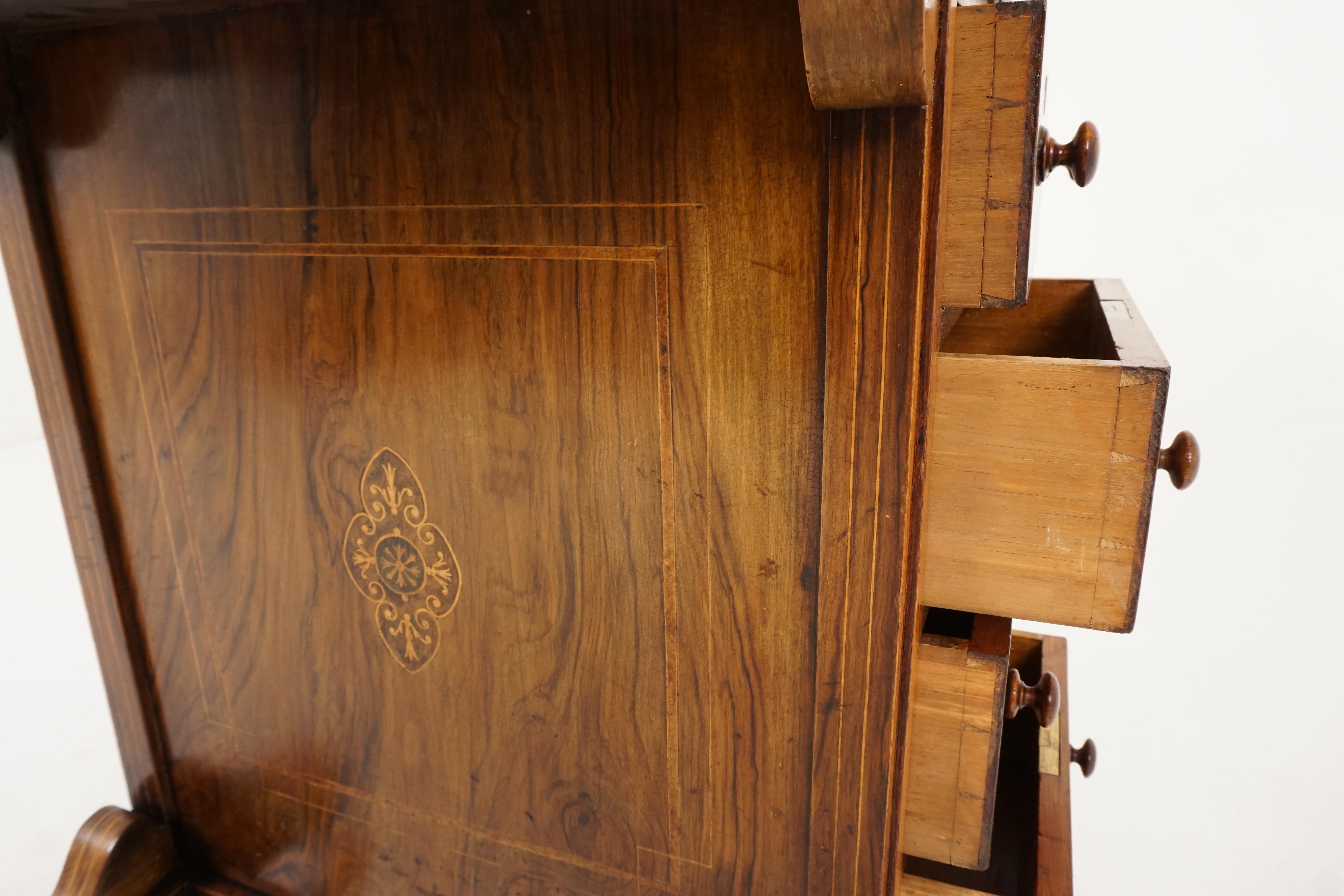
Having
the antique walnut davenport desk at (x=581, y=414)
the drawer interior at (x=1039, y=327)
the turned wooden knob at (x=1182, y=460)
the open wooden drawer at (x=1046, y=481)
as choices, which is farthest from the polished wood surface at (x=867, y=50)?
the drawer interior at (x=1039, y=327)

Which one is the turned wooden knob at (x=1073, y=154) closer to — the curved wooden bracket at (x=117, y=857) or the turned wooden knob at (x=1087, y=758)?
the turned wooden knob at (x=1087, y=758)

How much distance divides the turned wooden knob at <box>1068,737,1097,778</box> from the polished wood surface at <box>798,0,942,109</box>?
0.74 meters

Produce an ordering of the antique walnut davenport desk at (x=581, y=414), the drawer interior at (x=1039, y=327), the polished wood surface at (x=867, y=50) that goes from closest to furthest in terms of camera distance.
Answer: the polished wood surface at (x=867, y=50), the antique walnut davenport desk at (x=581, y=414), the drawer interior at (x=1039, y=327)

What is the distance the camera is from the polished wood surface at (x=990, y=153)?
1.87 feet

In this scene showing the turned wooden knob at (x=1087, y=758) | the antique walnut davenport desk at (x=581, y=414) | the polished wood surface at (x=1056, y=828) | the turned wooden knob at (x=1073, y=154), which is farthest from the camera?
the turned wooden knob at (x=1087, y=758)

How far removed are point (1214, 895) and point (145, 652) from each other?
1.25 metres

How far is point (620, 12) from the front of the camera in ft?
1.85

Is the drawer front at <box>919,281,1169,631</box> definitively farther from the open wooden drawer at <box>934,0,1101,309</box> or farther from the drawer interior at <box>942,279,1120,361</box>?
the drawer interior at <box>942,279,1120,361</box>

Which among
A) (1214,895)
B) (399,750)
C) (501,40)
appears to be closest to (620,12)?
(501,40)

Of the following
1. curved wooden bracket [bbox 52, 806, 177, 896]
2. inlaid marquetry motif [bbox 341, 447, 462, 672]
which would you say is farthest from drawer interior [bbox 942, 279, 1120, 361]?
curved wooden bracket [bbox 52, 806, 177, 896]

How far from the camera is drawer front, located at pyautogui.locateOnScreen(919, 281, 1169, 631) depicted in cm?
61

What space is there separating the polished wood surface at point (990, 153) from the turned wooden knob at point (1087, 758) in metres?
0.56

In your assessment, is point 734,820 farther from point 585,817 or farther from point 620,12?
point 620,12

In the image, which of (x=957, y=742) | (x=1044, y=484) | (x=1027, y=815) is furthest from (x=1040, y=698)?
(x=1027, y=815)
